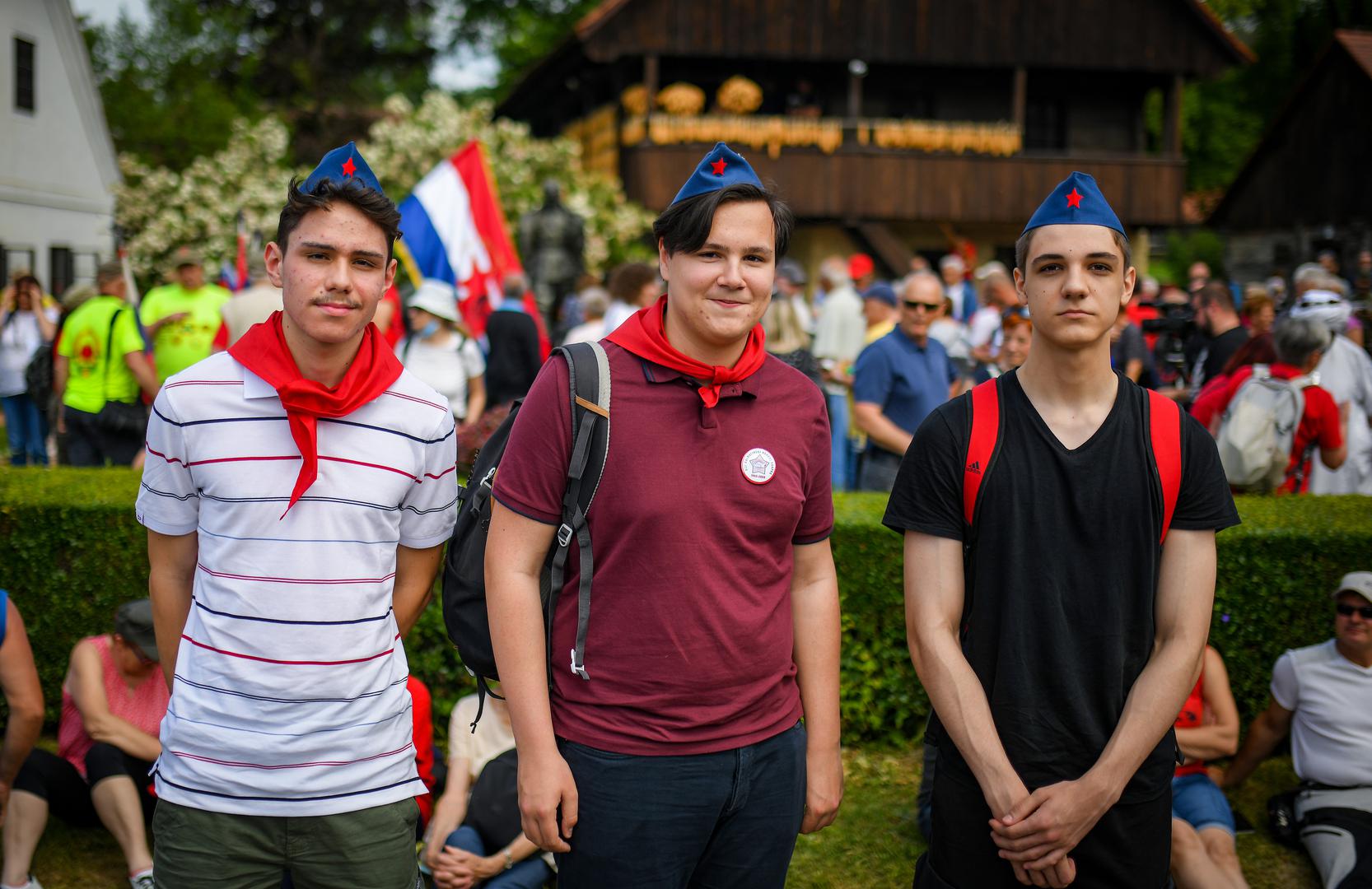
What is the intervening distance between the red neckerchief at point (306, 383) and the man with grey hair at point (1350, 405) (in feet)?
20.9

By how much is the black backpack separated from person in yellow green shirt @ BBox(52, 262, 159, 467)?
722cm

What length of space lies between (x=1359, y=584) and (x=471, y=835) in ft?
11.6

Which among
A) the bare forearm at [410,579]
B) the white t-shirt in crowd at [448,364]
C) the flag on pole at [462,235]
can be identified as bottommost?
the bare forearm at [410,579]

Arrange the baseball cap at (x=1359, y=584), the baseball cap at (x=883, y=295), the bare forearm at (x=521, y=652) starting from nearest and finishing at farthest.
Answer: the bare forearm at (x=521, y=652) < the baseball cap at (x=1359, y=584) < the baseball cap at (x=883, y=295)

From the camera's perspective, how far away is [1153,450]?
9.09 ft

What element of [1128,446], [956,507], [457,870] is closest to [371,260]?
[956,507]

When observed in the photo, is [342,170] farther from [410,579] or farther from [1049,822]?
[1049,822]

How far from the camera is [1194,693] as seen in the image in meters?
5.12

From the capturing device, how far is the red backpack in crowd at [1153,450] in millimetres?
2768

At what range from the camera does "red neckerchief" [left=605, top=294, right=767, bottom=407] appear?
8.52 feet

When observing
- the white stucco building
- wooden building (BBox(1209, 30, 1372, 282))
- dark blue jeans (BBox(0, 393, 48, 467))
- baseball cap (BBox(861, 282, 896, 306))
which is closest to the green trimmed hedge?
baseball cap (BBox(861, 282, 896, 306))

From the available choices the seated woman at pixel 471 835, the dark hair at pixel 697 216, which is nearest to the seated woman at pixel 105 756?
the seated woman at pixel 471 835

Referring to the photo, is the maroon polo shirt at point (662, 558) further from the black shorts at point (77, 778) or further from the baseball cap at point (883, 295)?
the baseball cap at point (883, 295)

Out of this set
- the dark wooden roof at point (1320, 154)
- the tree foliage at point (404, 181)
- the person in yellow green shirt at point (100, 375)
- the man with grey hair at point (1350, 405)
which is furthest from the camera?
the dark wooden roof at point (1320, 154)
